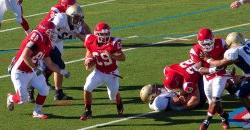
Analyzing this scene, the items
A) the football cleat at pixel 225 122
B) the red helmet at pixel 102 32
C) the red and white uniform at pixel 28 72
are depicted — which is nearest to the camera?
the football cleat at pixel 225 122

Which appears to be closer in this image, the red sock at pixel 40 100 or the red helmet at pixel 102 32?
the red helmet at pixel 102 32

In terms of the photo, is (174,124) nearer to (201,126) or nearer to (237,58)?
(201,126)

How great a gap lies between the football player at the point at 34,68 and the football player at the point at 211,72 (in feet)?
7.36

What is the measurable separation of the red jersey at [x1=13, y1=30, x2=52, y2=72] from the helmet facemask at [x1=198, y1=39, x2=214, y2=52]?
263 centimetres

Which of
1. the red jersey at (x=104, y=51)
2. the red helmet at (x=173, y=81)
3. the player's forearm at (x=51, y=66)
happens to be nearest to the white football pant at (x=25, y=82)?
the player's forearm at (x=51, y=66)

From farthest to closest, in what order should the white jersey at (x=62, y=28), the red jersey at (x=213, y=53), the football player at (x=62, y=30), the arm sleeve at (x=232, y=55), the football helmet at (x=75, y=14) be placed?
the white jersey at (x=62, y=28)
the football player at (x=62, y=30)
the football helmet at (x=75, y=14)
the red jersey at (x=213, y=53)
the arm sleeve at (x=232, y=55)

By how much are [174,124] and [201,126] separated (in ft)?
2.52

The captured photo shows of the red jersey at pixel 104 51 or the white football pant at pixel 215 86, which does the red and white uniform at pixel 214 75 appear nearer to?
the white football pant at pixel 215 86

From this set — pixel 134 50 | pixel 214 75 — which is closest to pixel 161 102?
pixel 214 75

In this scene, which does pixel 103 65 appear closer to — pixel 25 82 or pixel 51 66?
pixel 51 66

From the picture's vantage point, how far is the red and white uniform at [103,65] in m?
11.0

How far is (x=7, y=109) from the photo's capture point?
39.1ft

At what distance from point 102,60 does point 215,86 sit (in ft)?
6.55

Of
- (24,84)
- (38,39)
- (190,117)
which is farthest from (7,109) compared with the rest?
(190,117)
